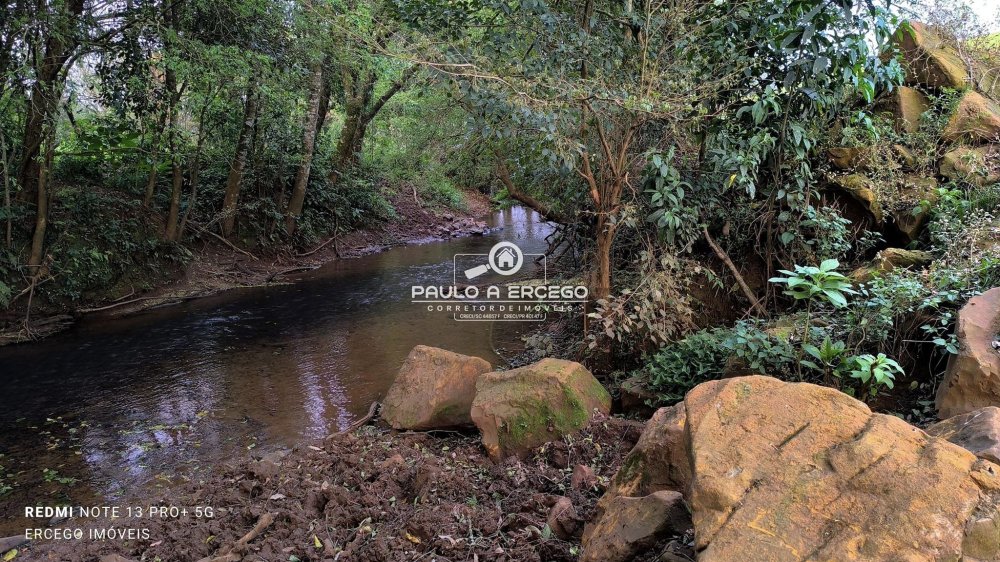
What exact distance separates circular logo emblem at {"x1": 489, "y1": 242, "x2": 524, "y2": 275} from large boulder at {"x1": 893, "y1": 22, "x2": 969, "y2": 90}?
6.78m

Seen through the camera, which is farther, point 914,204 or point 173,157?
point 173,157

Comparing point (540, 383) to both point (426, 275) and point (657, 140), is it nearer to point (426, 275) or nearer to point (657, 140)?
point (657, 140)

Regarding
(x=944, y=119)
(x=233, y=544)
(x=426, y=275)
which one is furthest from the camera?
(x=426, y=275)

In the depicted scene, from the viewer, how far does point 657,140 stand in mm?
5230

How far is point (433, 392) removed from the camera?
187 inches

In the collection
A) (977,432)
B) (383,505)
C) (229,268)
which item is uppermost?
(977,432)

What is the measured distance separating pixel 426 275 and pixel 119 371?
5.92 meters

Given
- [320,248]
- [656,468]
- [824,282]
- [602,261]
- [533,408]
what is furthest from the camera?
[320,248]

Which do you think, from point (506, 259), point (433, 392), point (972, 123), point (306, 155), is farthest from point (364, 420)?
point (306, 155)

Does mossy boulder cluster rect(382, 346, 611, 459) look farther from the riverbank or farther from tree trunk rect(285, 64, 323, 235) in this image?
tree trunk rect(285, 64, 323, 235)

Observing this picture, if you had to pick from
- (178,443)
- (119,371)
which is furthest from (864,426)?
(119,371)

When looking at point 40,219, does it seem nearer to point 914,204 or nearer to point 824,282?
point 824,282

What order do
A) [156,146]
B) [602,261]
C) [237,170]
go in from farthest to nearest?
[237,170]
[156,146]
[602,261]

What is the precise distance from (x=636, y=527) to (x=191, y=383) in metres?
5.63
